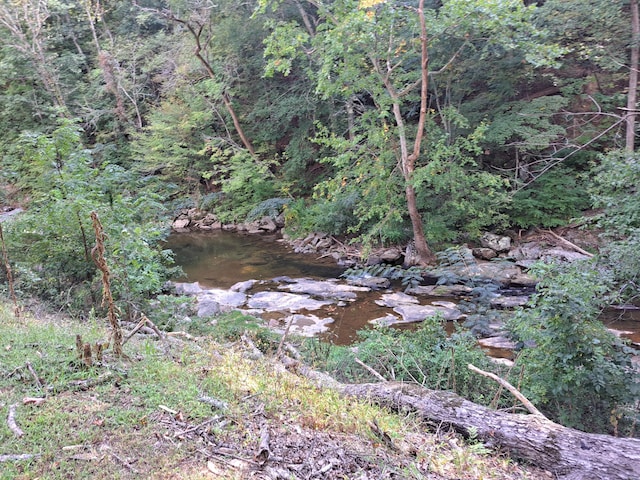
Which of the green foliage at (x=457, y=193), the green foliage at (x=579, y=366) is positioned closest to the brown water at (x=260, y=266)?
the green foliage at (x=457, y=193)

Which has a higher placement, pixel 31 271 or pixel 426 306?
pixel 31 271

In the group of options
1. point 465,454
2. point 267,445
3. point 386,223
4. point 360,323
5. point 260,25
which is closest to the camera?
point 267,445

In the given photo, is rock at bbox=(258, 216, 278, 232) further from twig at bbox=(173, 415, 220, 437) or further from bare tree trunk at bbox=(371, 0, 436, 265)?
twig at bbox=(173, 415, 220, 437)

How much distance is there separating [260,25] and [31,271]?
12225 millimetres

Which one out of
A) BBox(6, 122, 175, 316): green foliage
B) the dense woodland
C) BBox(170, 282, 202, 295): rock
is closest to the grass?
the dense woodland

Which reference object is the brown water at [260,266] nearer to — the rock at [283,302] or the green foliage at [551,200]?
the rock at [283,302]

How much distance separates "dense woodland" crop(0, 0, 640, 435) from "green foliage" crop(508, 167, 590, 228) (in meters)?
0.05

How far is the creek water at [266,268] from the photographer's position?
6941 mm

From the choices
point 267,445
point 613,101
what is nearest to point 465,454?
point 267,445

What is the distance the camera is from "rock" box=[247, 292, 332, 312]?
27.6 ft

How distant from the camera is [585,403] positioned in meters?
3.56

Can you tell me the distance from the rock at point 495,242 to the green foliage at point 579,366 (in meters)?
6.96

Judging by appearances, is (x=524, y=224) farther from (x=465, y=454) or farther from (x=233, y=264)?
(x=465, y=454)

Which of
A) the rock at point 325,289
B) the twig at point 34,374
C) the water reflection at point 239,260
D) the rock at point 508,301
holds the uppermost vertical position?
the twig at point 34,374
